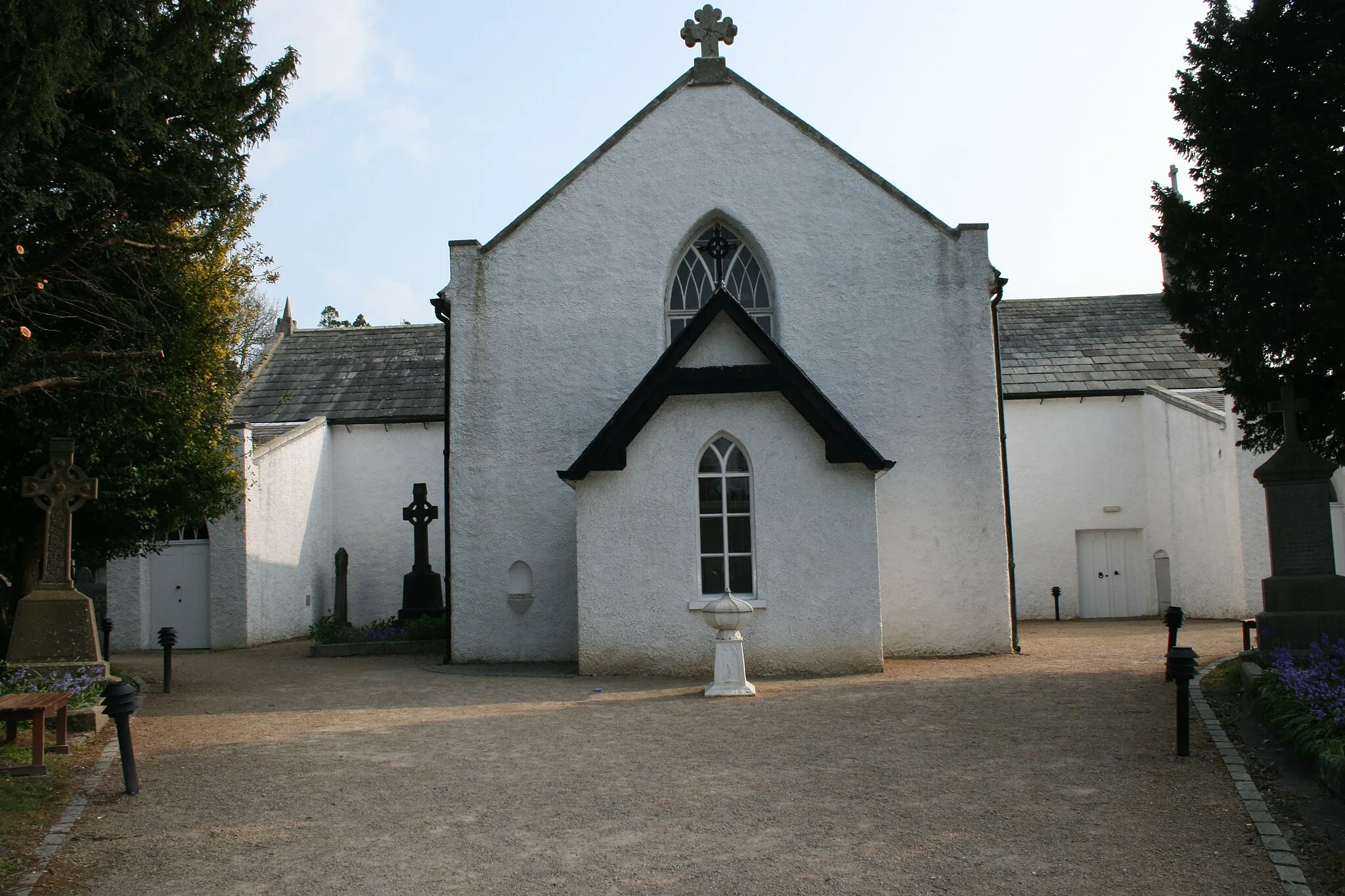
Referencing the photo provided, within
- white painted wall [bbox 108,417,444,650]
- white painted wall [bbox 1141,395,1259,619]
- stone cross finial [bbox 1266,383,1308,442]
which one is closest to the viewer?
stone cross finial [bbox 1266,383,1308,442]

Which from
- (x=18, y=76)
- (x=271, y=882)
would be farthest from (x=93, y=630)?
(x=271, y=882)

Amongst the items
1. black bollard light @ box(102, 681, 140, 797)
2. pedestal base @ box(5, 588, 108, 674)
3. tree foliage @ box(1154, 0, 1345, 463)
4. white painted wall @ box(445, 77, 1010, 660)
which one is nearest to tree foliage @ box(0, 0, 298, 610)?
pedestal base @ box(5, 588, 108, 674)

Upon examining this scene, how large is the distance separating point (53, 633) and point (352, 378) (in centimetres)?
1647

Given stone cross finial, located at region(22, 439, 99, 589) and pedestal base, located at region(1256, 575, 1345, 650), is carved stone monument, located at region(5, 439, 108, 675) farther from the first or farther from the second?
pedestal base, located at region(1256, 575, 1345, 650)

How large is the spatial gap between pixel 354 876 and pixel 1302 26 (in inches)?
502

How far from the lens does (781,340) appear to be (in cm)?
1731

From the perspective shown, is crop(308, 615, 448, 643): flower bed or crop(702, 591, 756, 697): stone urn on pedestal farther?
crop(308, 615, 448, 643): flower bed

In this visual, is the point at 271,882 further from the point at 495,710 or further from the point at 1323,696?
the point at 1323,696

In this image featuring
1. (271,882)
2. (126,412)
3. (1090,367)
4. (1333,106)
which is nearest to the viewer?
(271,882)

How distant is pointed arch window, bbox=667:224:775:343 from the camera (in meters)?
17.9

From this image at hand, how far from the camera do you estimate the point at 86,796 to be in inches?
332

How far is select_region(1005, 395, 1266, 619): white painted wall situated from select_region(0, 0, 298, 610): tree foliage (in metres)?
17.2

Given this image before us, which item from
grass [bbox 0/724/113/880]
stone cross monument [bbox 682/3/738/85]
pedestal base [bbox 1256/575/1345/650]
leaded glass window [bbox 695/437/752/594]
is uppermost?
stone cross monument [bbox 682/3/738/85]

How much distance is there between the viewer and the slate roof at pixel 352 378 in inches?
1045
